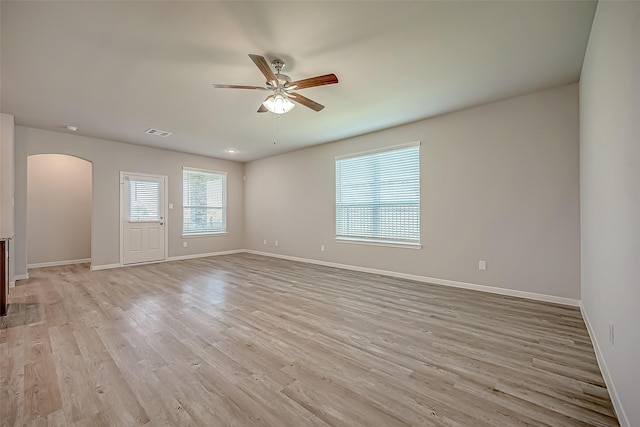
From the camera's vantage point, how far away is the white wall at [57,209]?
5934mm

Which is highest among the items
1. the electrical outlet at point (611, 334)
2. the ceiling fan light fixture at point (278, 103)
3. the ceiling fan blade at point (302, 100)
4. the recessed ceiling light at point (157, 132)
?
the recessed ceiling light at point (157, 132)

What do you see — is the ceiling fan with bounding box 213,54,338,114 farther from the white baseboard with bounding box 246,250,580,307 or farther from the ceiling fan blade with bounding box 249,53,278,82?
the white baseboard with bounding box 246,250,580,307

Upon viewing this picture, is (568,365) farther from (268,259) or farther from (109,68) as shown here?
(268,259)

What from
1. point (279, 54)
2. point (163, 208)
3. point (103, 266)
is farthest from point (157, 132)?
point (279, 54)

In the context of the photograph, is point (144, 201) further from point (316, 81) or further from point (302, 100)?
point (316, 81)

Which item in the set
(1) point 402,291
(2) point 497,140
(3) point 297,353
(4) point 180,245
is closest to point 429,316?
(1) point 402,291

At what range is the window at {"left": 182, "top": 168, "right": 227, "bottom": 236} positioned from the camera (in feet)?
23.2

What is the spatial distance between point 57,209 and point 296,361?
7.21 metres

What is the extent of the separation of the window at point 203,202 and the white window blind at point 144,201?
655 mm

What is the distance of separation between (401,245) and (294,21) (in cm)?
373

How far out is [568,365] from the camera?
6.68ft

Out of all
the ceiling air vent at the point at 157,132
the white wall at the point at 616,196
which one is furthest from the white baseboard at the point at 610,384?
the ceiling air vent at the point at 157,132

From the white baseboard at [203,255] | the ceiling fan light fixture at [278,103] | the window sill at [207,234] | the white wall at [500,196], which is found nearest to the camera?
the ceiling fan light fixture at [278,103]

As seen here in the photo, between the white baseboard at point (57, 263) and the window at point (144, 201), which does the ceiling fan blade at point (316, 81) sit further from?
the white baseboard at point (57, 263)
